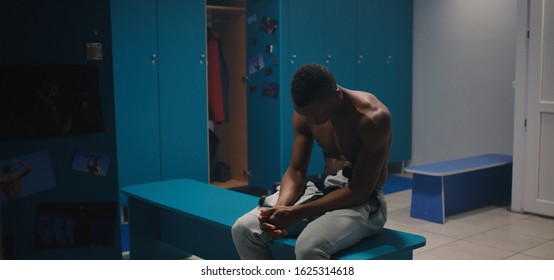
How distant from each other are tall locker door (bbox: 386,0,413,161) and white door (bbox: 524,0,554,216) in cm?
177

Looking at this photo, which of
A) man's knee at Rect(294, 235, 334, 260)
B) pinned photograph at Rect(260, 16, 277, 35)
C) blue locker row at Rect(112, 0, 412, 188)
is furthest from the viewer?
pinned photograph at Rect(260, 16, 277, 35)

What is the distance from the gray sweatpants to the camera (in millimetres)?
2254

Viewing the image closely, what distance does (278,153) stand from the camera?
5.48 m

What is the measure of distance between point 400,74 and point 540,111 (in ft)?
6.37

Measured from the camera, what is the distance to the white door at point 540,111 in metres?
4.65

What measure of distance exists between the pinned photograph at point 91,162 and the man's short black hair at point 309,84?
4.22 feet

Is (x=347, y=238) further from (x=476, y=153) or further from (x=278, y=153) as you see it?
(x=476, y=153)

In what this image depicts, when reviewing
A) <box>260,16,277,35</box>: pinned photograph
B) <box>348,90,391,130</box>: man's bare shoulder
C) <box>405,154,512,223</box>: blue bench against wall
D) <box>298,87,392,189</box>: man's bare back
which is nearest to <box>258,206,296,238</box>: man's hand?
<box>298,87,392,189</box>: man's bare back

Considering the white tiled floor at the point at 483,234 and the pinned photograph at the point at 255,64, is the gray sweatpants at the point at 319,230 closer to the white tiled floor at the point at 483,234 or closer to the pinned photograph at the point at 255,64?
the white tiled floor at the point at 483,234

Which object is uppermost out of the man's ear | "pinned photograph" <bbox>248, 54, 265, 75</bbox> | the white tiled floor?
"pinned photograph" <bbox>248, 54, 265, 75</bbox>

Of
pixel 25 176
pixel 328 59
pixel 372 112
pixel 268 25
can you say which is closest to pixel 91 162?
pixel 25 176

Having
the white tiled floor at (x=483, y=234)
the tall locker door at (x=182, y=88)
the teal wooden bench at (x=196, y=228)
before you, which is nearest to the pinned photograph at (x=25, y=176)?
the teal wooden bench at (x=196, y=228)

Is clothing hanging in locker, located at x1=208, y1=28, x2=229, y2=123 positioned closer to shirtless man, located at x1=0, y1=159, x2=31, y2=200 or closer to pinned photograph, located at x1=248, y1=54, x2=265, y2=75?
pinned photograph, located at x1=248, y1=54, x2=265, y2=75

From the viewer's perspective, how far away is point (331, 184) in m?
2.54
